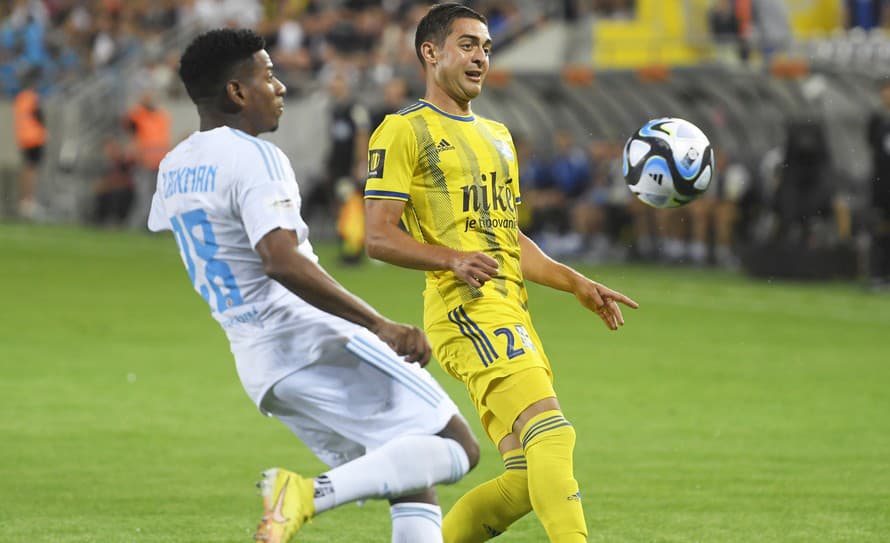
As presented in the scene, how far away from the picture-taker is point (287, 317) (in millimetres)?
4953

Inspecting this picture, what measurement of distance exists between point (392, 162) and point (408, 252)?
353 millimetres

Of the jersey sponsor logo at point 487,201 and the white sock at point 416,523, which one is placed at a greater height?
the jersey sponsor logo at point 487,201

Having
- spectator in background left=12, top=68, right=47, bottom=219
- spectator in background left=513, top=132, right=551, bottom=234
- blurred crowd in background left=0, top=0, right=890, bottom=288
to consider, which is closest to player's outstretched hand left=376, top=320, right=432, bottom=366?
blurred crowd in background left=0, top=0, right=890, bottom=288

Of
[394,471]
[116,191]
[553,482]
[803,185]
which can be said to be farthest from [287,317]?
[116,191]

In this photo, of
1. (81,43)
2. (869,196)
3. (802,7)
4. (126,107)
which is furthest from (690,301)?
(81,43)

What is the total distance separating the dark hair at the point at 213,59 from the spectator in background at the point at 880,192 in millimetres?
Result: 12808

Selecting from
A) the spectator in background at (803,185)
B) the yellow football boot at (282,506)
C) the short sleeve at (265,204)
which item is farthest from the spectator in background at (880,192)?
the yellow football boot at (282,506)

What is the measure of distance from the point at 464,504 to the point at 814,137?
13541 mm

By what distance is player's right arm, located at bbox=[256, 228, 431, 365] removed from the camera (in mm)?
4594

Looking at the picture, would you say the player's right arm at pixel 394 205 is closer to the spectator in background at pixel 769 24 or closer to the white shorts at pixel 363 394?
the white shorts at pixel 363 394

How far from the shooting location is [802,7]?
2425 cm

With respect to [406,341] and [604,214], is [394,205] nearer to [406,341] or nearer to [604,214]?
[406,341]

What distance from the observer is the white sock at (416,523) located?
5082 millimetres

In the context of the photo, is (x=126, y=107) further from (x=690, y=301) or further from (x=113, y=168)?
(x=690, y=301)
